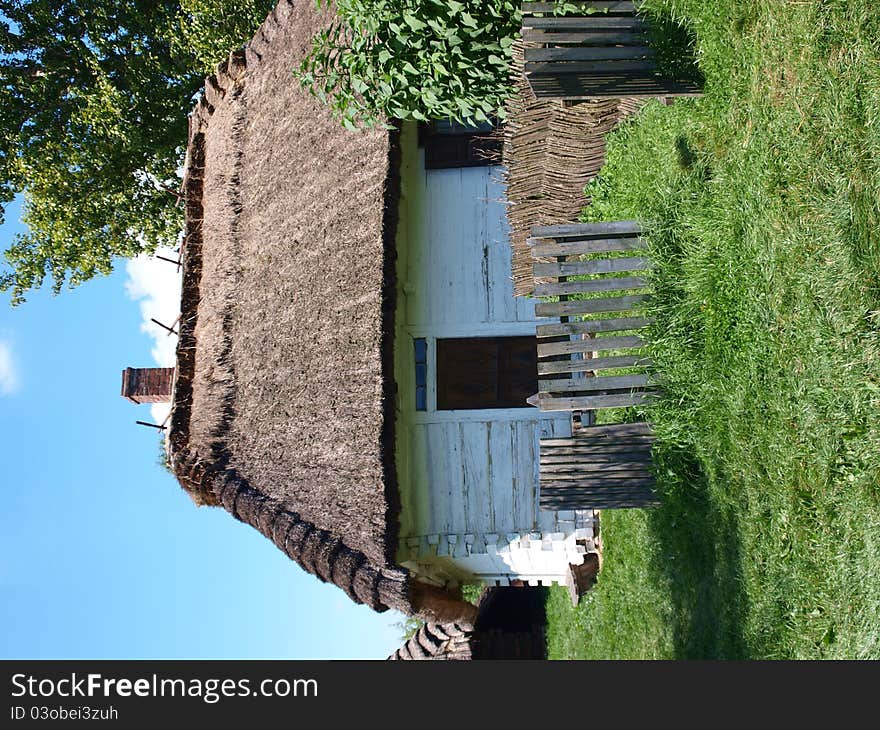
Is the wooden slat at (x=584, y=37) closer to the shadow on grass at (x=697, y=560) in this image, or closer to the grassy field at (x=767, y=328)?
the grassy field at (x=767, y=328)

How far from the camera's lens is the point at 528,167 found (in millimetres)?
9289

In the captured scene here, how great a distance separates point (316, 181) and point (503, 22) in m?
3.38

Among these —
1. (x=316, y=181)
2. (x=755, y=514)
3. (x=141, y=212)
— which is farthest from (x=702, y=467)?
(x=141, y=212)

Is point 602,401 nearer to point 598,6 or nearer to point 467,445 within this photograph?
point 467,445

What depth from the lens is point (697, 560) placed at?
738 centimetres

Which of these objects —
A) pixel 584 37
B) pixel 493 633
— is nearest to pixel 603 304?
pixel 584 37

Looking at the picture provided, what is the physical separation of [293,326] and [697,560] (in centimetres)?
538

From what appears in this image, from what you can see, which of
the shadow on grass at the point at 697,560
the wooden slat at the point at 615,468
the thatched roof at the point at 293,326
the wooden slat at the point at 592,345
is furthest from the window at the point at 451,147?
the shadow on grass at the point at 697,560

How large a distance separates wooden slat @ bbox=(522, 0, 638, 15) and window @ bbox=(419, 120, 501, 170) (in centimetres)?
314

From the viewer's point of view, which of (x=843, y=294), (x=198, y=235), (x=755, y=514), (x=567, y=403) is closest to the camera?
(x=843, y=294)

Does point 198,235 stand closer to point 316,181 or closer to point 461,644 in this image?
point 316,181

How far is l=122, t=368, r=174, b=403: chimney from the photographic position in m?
14.2

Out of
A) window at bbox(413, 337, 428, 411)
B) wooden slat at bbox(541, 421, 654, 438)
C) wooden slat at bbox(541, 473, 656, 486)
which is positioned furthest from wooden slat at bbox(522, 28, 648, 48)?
wooden slat at bbox(541, 473, 656, 486)

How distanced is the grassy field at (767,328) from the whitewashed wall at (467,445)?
68.1 inches
